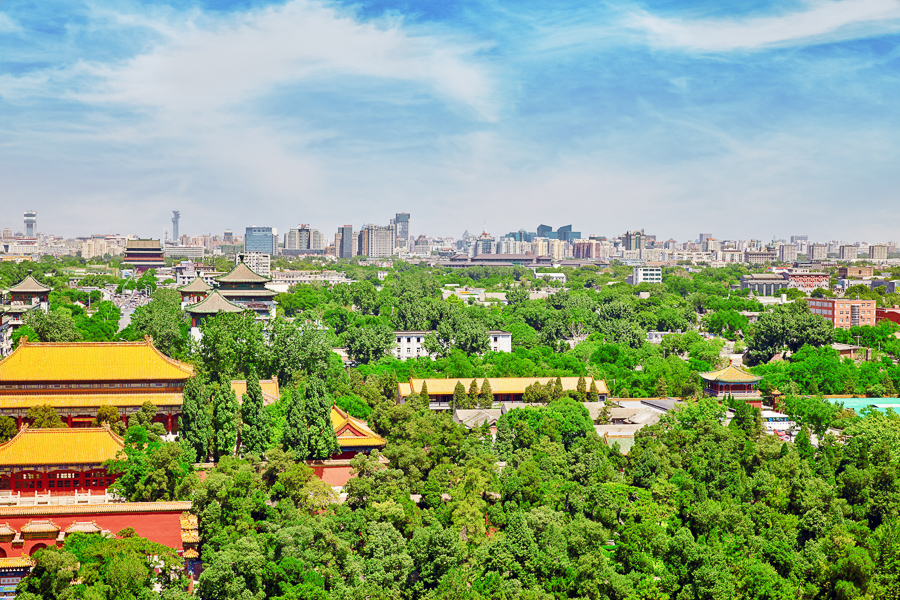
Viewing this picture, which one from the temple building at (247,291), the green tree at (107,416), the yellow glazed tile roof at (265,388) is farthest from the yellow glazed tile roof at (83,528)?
the temple building at (247,291)

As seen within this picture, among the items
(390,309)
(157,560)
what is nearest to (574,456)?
(157,560)

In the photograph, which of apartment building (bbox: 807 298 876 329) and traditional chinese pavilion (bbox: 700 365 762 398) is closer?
traditional chinese pavilion (bbox: 700 365 762 398)

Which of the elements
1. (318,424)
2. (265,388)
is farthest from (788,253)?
(318,424)

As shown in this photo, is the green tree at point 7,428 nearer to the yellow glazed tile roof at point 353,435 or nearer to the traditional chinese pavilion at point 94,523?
the traditional chinese pavilion at point 94,523

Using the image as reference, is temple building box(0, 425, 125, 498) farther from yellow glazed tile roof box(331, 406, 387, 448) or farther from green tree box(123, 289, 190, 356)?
green tree box(123, 289, 190, 356)

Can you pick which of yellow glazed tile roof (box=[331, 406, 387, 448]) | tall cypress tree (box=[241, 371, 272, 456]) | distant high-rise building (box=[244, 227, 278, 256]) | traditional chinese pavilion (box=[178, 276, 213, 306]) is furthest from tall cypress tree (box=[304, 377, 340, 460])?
distant high-rise building (box=[244, 227, 278, 256])

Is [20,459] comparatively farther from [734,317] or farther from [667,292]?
[667,292]

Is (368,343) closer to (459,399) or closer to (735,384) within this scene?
(459,399)
